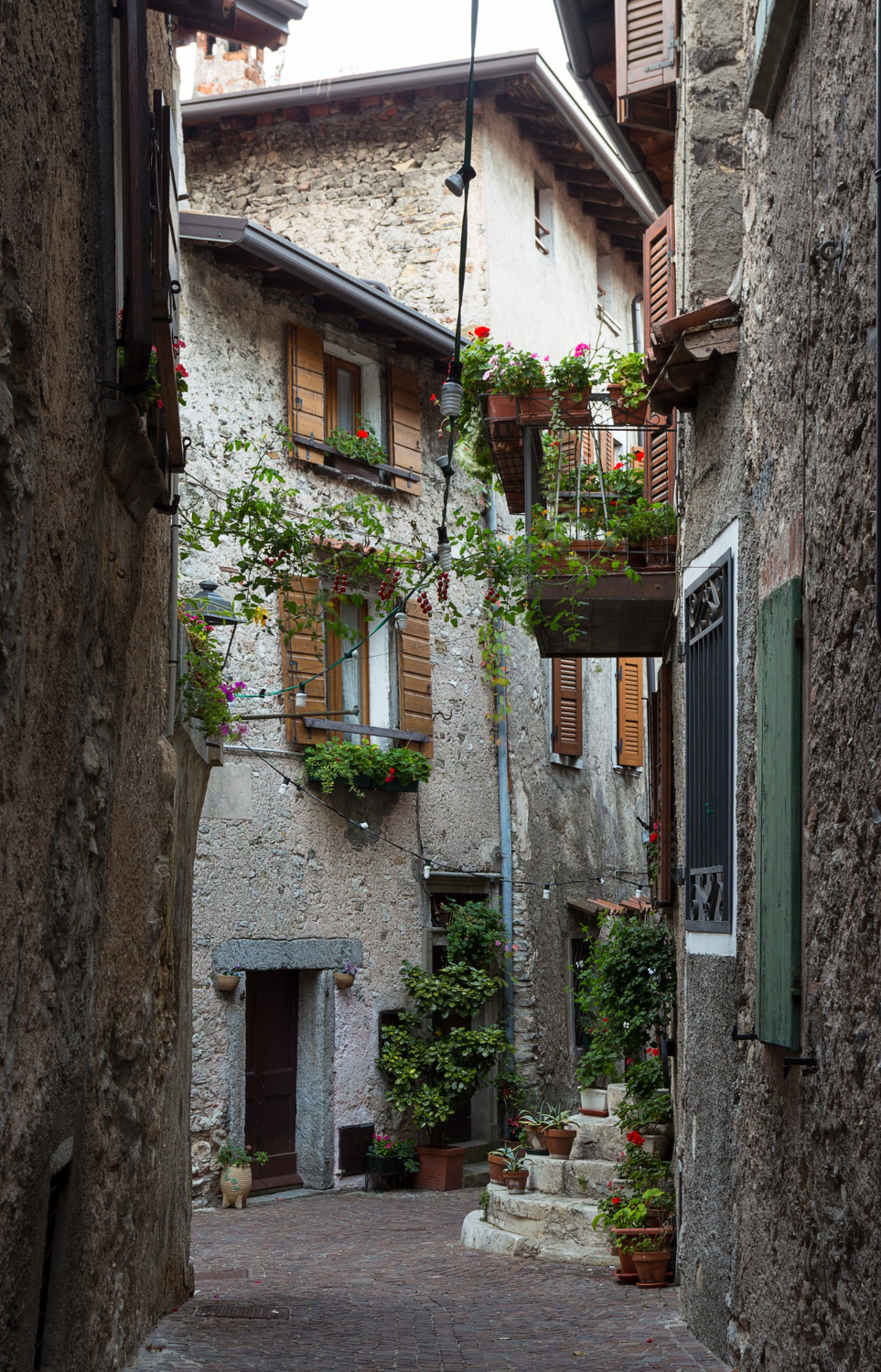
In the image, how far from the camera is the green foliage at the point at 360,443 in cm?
1373

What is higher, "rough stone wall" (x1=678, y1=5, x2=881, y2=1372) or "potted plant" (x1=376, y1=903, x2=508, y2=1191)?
"rough stone wall" (x1=678, y1=5, x2=881, y2=1372)

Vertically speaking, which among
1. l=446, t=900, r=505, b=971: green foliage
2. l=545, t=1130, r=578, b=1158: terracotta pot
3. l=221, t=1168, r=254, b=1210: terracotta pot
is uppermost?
l=446, t=900, r=505, b=971: green foliage

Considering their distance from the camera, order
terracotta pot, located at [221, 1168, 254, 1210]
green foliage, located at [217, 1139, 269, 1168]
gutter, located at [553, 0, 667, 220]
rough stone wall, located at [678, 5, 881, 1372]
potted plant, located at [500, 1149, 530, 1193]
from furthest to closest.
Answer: green foliage, located at [217, 1139, 269, 1168]
terracotta pot, located at [221, 1168, 254, 1210]
potted plant, located at [500, 1149, 530, 1193]
gutter, located at [553, 0, 667, 220]
rough stone wall, located at [678, 5, 881, 1372]

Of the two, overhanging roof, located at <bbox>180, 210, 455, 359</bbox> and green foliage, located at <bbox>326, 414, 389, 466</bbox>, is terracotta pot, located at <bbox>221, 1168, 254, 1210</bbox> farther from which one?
→ overhanging roof, located at <bbox>180, 210, 455, 359</bbox>

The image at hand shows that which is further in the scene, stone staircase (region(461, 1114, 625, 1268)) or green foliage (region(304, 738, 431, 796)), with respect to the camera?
green foliage (region(304, 738, 431, 796))

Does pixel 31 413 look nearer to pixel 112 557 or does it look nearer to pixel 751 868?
pixel 112 557

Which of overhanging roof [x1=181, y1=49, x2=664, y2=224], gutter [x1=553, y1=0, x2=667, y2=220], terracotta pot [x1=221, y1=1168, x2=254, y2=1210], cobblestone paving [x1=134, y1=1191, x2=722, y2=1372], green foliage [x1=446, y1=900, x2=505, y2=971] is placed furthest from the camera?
overhanging roof [x1=181, y1=49, x2=664, y2=224]

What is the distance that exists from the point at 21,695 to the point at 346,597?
16.6 feet

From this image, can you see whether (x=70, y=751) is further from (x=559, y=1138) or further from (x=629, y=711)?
(x=629, y=711)

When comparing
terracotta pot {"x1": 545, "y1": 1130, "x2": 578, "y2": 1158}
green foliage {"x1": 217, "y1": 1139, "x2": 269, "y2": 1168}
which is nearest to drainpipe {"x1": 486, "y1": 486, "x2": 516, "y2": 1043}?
green foliage {"x1": 217, "y1": 1139, "x2": 269, "y2": 1168}

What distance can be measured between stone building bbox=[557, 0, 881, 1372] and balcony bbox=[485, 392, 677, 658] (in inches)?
53.1

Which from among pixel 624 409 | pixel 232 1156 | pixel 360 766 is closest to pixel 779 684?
pixel 624 409

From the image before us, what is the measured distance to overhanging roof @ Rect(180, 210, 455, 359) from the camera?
40.5 feet

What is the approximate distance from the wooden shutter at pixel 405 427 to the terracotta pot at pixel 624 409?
5.14 metres
